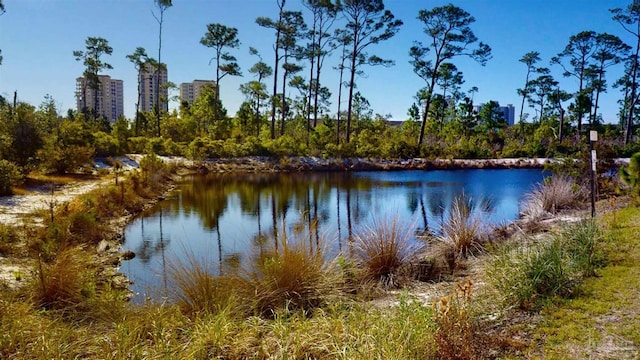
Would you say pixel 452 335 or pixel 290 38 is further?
pixel 290 38

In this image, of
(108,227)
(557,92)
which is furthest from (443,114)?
(108,227)

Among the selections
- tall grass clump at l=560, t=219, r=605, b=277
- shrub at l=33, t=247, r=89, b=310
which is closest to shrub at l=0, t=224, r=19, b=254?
shrub at l=33, t=247, r=89, b=310

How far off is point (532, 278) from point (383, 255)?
5.81 feet

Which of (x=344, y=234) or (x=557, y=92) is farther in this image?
(x=557, y=92)

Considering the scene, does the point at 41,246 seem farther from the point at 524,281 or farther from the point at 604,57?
the point at 604,57

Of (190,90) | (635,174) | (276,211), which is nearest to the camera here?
(635,174)

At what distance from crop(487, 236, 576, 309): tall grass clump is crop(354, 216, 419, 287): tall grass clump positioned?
117 centimetres

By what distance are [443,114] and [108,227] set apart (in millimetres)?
36093

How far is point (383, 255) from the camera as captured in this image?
5.31 m

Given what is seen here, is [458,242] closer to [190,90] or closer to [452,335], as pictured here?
[452,335]

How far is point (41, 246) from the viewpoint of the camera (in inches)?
243

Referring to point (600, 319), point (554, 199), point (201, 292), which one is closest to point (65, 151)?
point (201, 292)

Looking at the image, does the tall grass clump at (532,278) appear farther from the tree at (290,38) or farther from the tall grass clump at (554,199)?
the tree at (290,38)

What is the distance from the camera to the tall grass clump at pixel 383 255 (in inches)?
204
